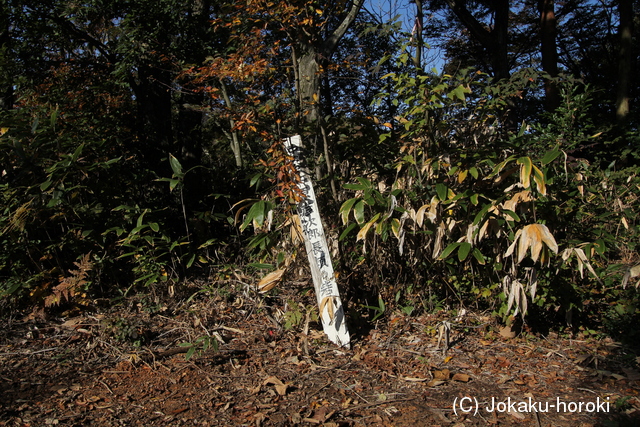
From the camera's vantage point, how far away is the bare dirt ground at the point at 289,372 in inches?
104

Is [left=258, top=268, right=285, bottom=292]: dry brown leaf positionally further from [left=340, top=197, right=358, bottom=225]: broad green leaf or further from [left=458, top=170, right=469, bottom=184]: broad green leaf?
[left=458, top=170, right=469, bottom=184]: broad green leaf

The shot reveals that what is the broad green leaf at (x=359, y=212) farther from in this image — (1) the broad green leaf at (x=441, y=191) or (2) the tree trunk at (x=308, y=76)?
(2) the tree trunk at (x=308, y=76)

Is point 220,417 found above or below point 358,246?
below

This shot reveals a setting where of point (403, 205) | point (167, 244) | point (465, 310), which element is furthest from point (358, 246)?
point (167, 244)

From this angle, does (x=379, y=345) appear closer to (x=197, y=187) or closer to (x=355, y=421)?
(x=355, y=421)

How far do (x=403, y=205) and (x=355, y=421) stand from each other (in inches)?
61.9

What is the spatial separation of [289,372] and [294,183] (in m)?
1.28

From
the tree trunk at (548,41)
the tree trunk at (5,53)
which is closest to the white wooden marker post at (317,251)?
the tree trunk at (5,53)

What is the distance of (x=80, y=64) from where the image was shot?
566 centimetres

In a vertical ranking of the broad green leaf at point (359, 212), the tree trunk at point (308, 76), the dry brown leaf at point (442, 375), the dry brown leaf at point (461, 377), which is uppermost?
the tree trunk at point (308, 76)

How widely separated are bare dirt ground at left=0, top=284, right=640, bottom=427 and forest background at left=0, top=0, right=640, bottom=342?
0.27m

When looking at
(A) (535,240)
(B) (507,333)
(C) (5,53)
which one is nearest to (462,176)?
(A) (535,240)

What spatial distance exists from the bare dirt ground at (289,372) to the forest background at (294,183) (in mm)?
271

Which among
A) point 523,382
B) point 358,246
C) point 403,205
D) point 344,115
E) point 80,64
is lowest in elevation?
point 523,382
